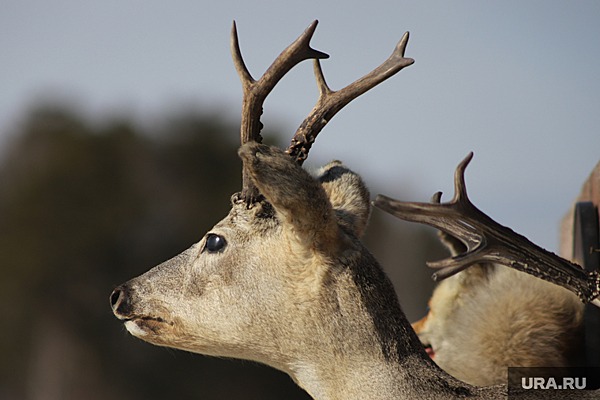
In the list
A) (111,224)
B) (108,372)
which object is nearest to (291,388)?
(108,372)

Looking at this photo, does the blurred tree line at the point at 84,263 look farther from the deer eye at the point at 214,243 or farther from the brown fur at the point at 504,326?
the deer eye at the point at 214,243

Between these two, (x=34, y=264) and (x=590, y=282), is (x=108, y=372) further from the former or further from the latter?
(x=590, y=282)

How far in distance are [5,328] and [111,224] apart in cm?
487

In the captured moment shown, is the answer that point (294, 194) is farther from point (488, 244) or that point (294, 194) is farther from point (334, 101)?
point (488, 244)

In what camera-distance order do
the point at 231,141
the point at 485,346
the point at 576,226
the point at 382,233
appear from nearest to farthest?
the point at 485,346
the point at 576,226
the point at 382,233
the point at 231,141

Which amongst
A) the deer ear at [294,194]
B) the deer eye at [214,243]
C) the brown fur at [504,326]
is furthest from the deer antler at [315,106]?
the brown fur at [504,326]

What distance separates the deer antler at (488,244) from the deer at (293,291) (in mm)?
313

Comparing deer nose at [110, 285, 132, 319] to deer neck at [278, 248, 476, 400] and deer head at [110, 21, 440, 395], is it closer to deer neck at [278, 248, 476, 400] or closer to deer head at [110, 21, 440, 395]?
deer head at [110, 21, 440, 395]

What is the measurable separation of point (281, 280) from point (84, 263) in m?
26.3

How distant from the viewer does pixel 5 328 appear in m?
30.3

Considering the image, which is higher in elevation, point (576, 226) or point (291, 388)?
point (576, 226)

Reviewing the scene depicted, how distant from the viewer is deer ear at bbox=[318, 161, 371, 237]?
14.7 ft

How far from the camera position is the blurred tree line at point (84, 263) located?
2855cm

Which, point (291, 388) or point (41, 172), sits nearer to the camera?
point (291, 388)
